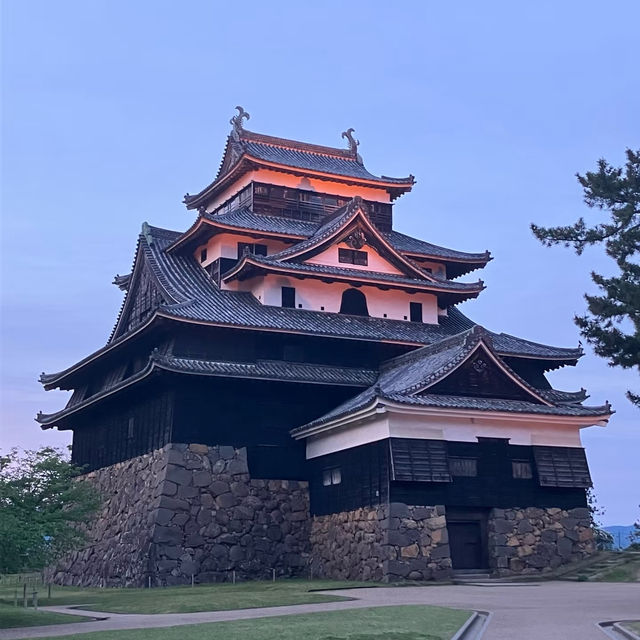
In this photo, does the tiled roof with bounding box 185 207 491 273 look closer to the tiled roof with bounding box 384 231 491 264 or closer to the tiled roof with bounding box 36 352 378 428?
the tiled roof with bounding box 384 231 491 264

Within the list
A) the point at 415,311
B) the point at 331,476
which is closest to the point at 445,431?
the point at 331,476

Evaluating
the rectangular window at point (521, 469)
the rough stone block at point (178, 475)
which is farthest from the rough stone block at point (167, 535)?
the rectangular window at point (521, 469)

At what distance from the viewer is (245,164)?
42.5m

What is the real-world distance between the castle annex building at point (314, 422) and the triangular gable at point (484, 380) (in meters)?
0.05

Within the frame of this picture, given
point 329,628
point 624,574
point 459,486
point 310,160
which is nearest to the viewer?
point 329,628

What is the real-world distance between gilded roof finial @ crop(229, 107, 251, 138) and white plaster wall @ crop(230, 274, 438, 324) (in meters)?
11.1

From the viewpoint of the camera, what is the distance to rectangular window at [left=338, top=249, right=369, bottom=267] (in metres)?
37.6

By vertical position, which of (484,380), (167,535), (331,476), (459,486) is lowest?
(167,535)

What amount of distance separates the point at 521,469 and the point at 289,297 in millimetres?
11648

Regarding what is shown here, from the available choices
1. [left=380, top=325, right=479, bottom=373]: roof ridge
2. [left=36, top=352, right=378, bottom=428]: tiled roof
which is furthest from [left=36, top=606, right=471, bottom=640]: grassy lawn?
[left=380, top=325, right=479, bottom=373]: roof ridge

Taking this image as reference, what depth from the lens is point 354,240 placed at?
37.7 metres

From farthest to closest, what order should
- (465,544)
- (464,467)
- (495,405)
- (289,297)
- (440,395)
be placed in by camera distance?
1. (289,297)
2. (495,405)
3. (440,395)
4. (465,544)
5. (464,467)

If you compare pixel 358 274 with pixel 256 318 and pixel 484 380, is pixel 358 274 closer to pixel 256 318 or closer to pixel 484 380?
pixel 256 318

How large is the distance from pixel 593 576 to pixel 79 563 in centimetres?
2052
